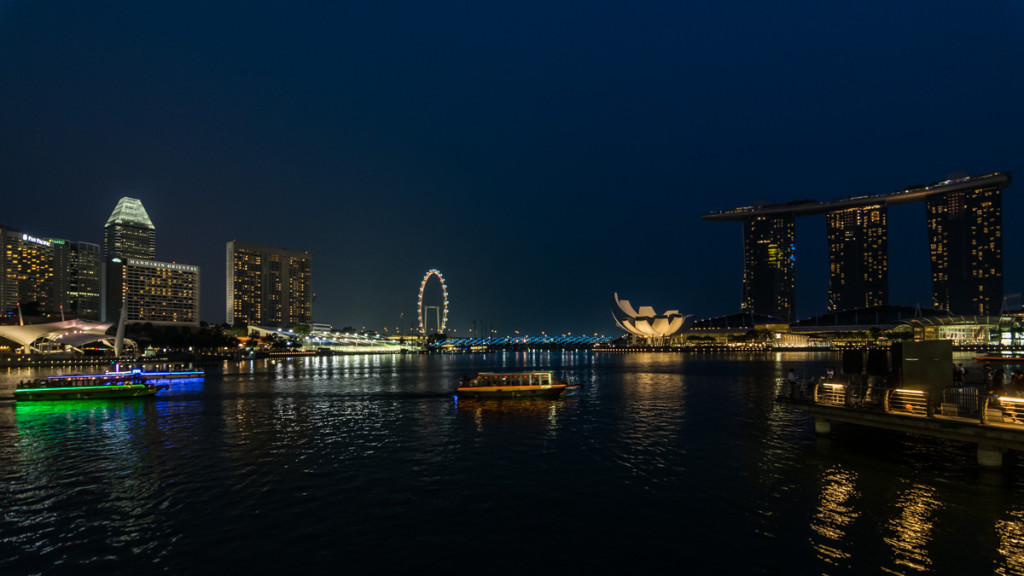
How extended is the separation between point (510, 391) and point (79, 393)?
33.4 m

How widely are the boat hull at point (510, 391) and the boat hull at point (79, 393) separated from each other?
26909 millimetres

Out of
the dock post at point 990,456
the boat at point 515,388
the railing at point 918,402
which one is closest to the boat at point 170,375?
the boat at point 515,388

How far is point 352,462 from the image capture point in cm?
2173

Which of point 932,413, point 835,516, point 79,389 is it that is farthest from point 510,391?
point 79,389

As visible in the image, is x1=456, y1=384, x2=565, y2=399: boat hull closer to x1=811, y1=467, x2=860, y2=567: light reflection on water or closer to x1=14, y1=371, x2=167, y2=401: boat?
x1=811, y1=467, x2=860, y2=567: light reflection on water

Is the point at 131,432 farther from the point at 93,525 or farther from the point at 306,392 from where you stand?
the point at 306,392

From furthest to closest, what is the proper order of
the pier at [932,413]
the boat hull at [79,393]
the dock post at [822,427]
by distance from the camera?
the boat hull at [79,393]
the dock post at [822,427]
the pier at [932,413]

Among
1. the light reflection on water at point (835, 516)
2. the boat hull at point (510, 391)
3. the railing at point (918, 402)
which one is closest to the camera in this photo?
the light reflection on water at point (835, 516)

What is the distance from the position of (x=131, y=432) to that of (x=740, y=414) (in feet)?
111

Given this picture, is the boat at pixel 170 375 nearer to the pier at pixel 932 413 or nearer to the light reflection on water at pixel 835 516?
the pier at pixel 932 413

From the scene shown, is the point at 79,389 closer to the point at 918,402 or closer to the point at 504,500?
the point at 504,500

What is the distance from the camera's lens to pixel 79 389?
143ft

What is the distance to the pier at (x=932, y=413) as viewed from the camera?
17.3 meters

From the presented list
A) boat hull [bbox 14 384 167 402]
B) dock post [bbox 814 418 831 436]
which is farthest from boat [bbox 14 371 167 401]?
dock post [bbox 814 418 831 436]
